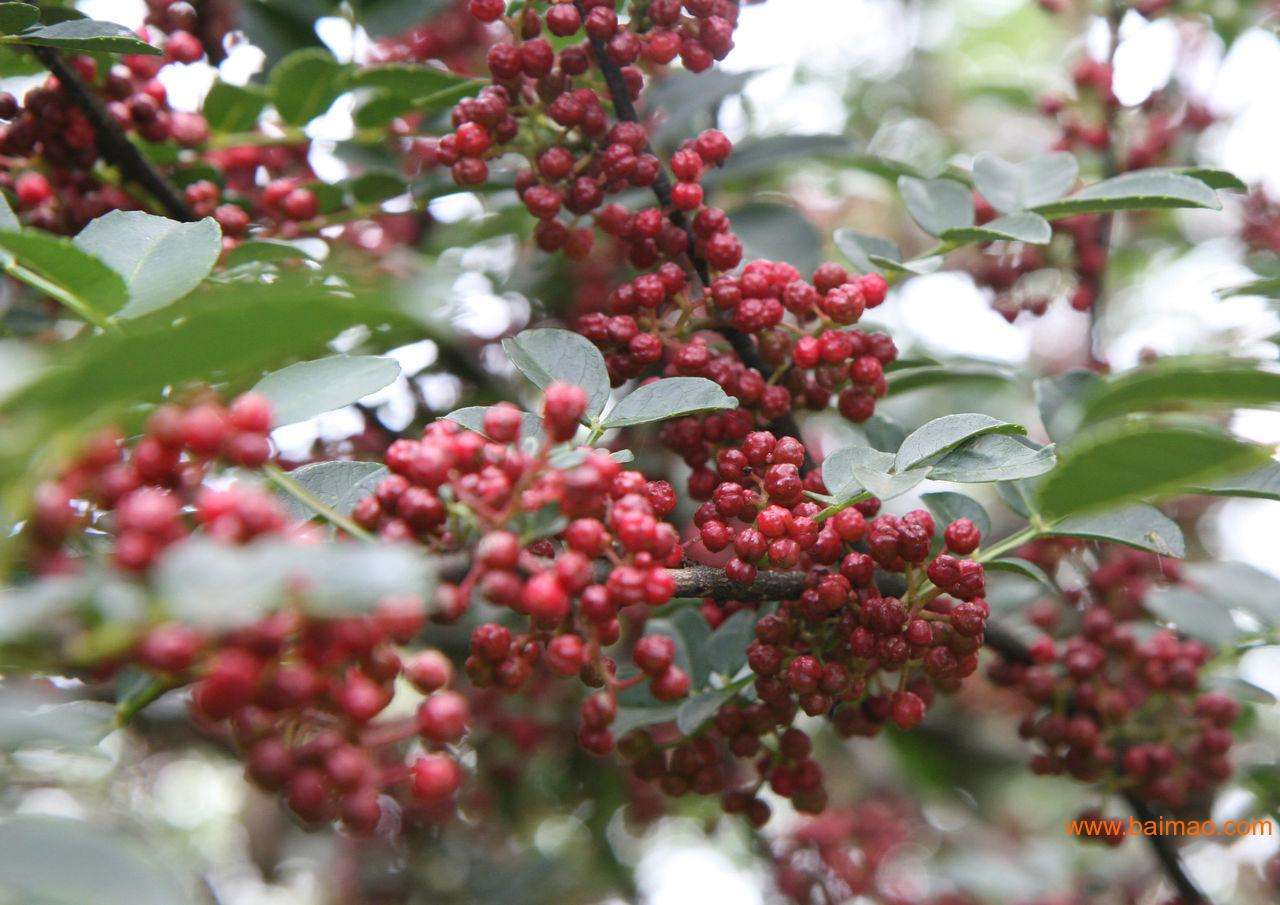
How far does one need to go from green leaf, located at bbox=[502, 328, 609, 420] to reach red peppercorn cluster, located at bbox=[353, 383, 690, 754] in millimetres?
208

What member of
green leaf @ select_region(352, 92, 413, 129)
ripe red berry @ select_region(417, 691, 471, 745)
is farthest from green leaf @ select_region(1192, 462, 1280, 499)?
green leaf @ select_region(352, 92, 413, 129)

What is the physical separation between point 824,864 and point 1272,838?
3.32 ft

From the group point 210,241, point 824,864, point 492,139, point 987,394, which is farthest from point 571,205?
point 824,864

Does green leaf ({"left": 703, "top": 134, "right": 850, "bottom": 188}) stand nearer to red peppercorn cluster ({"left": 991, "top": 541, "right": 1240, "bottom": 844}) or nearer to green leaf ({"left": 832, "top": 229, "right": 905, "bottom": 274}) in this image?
green leaf ({"left": 832, "top": 229, "right": 905, "bottom": 274})

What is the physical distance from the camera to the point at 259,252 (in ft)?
4.94

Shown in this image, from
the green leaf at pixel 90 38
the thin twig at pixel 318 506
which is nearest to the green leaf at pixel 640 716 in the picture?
the thin twig at pixel 318 506

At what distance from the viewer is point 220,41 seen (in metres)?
2.05

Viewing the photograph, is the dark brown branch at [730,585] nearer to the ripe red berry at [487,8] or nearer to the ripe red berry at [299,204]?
the ripe red berry at [487,8]

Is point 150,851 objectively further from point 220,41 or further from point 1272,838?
point 1272,838

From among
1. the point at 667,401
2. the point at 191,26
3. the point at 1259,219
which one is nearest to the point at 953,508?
the point at 667,401

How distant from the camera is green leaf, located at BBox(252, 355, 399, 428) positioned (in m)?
1.03

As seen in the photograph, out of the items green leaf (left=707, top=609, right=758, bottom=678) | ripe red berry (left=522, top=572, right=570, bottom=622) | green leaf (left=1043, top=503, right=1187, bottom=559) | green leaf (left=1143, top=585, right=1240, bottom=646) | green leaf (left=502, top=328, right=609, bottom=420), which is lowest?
green leaf (left=1143, top=585, right=1240, bottom=646)

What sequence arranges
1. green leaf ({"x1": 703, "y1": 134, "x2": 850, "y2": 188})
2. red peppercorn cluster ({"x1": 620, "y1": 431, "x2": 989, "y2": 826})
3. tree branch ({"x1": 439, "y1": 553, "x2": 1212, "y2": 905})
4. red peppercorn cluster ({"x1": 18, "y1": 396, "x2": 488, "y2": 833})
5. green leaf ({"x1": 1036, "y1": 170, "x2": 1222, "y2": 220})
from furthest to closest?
green leaf ({"x1": 703, "y1": 134, "x2": 850, "y2": 188}) → green leaf ({"x1": 1036, "y1": 170, "x2": 1222, "y2": 220}) → red peppercorn cluster ({"x1": 620, "y1": 431, "x2": 989, "y2": 826}) → tree branch ({"x1": 439, "y1": 553, "x2": 1212, "y2": 905}) → red peppercorn cluster ({"x1": 18, "y1": 396, "x2": 488, "y2": 833})

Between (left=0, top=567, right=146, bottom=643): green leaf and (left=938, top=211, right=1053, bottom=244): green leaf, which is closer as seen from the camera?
(left=0, top=567, right=146, bottom=643): green leaf
